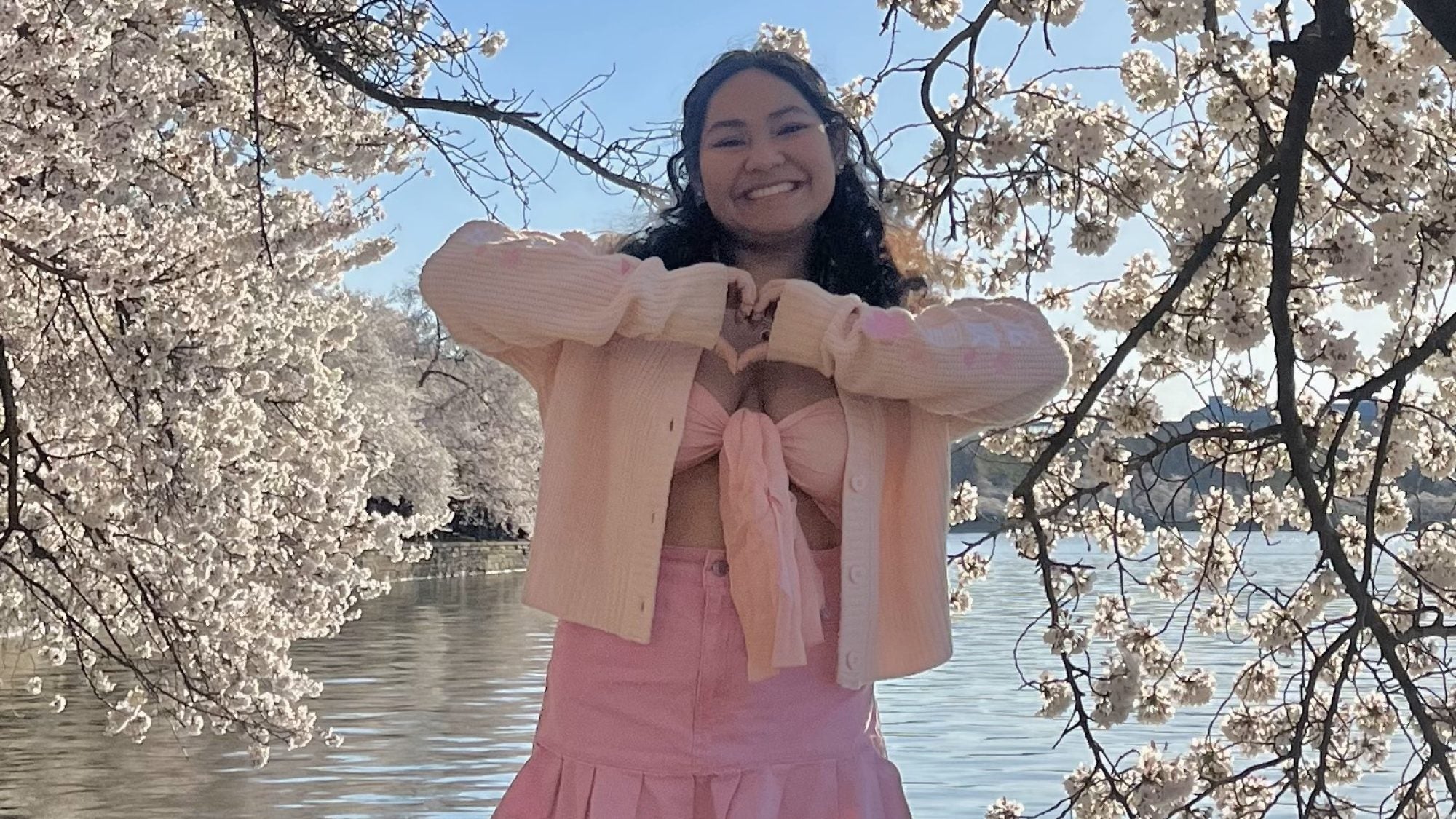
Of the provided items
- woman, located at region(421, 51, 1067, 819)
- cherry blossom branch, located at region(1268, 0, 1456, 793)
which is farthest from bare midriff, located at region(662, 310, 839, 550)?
cherry blossom branch, located at region(1268, 0, 1456, 793)

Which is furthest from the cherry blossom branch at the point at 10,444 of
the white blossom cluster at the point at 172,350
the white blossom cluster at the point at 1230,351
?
the white blossom cluster at the point at 1230,351

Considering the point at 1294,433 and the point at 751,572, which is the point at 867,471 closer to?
the point at 751,572

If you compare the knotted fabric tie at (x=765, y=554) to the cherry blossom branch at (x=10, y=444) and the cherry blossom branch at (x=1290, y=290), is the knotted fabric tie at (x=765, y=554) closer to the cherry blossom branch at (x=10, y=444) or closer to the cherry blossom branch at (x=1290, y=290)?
the cherry blossom branch at (x=1290, y=290)

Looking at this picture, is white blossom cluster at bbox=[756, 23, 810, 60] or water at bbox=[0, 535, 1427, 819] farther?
water at bbox=[0, 535, 1427, 819]

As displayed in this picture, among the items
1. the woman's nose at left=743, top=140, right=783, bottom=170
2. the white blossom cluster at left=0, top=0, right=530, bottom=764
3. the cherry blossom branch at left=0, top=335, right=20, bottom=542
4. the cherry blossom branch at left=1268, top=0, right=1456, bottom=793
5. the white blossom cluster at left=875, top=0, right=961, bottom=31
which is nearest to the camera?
the woman's nose at left=743, top=140, right=783, bottom=170

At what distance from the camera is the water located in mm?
8906

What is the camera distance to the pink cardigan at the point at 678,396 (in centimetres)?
167

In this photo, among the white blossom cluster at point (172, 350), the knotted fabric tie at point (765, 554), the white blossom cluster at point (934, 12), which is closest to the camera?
the knotted fabric tie at point (765, 554)

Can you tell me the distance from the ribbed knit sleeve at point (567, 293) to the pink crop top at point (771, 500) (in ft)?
0.34

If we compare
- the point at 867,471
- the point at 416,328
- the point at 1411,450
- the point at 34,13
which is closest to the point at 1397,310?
the point at 1411,450

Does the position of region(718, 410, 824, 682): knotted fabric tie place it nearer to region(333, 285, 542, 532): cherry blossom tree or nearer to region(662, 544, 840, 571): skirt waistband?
region(662, 544, 840, 571): skirt waistband

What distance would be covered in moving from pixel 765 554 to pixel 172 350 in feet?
14.5

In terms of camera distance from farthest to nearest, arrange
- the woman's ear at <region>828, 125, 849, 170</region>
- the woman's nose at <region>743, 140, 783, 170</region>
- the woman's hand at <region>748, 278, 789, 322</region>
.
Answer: the woman's ear at <region>828, 125, 849, 170</region>
the woman's nose at <region>743, 140, 783, 170</region>
the woman's hand at <region>748, 278, 789, 322</region>

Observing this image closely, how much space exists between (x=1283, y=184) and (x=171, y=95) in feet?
14.8
